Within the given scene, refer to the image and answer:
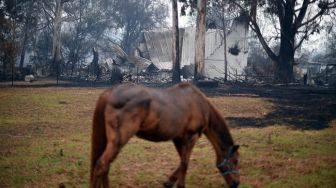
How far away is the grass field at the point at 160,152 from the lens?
6926mm

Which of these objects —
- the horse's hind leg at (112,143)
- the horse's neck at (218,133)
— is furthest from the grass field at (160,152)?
the horse's hind leg at (112,143)

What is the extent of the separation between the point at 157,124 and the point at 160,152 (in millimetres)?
3739

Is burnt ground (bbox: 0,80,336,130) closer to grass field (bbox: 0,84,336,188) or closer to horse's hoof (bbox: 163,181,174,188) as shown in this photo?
grass field (bbox: 0,84,336,188)

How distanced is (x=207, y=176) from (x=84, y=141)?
432 centimetres

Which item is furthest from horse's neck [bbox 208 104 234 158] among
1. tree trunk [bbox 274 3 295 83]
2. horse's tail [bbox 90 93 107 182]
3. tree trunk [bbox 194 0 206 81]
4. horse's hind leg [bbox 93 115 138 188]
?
tree trunk [bbox 274 3 295 83]

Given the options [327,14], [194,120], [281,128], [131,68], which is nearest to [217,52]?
[131,68]

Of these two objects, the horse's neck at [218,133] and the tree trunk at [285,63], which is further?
the tree trunk at [285,63]

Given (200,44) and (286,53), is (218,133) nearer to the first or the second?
(200,44)

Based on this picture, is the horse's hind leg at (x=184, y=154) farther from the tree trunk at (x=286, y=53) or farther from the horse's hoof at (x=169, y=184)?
the tree trunk at (x=286, y=53)

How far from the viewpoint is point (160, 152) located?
909cm

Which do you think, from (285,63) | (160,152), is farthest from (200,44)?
(160,152)

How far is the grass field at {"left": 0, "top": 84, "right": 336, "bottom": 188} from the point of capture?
6.93 m

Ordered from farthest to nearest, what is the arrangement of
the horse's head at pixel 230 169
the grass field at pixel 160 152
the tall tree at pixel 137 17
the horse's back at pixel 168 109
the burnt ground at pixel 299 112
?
1. the tall tree at pixel 137 17
2. the burnt ground at pixel 299 112
3. the grass field at pixel 160 152
4. the horse's head at pixel 230 169
5. the horse's back at pixel 168 109

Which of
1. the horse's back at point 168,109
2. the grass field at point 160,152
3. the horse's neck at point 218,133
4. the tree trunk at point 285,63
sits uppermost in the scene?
the tree trunk at point 285,63
